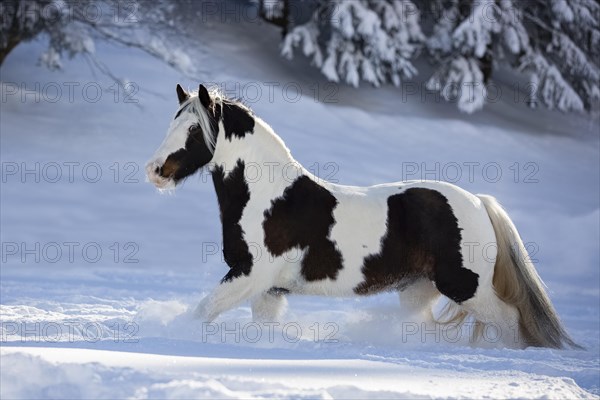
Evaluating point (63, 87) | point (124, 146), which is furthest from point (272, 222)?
point (63, 87)

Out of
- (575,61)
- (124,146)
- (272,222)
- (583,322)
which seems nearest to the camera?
(272,222)

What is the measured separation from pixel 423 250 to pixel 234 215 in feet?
4.31

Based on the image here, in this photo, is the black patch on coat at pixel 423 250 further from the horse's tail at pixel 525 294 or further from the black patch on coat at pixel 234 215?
the black patch on coat at pixel 234 215

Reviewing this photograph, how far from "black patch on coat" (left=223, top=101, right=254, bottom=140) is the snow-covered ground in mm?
1234

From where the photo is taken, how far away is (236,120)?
602cm

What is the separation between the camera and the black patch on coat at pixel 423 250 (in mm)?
5980

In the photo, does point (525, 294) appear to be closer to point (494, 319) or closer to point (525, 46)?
point (494, 319)

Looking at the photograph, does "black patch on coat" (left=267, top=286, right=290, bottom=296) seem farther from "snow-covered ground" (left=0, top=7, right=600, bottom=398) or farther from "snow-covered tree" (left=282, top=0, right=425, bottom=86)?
"snow-covered tree" (left=282, top=0, right=425, bottom=86)

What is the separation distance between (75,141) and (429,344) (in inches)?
394

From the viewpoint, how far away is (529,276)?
6.07m

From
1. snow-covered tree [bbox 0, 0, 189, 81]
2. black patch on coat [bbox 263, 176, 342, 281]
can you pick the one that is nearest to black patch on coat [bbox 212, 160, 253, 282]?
black patch on coat [bbox 263, 176, 342, 281]

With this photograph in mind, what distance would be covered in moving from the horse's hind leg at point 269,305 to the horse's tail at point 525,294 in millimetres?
1500

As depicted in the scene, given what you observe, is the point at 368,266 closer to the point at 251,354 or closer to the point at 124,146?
the point at 251,354

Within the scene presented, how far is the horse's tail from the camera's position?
6.05 metres
